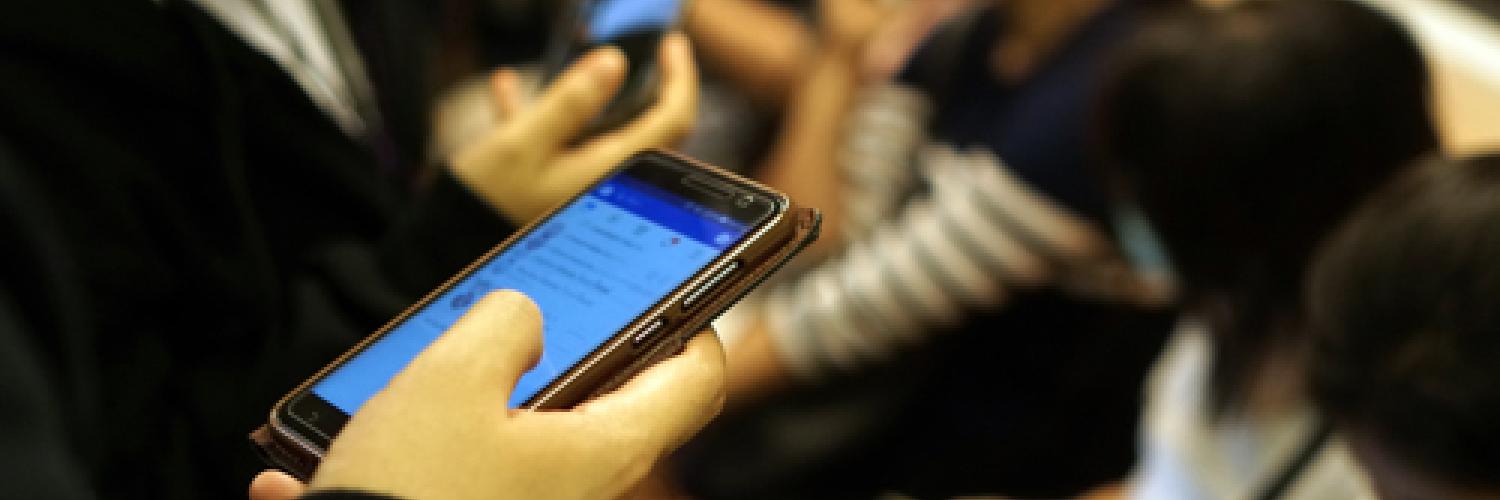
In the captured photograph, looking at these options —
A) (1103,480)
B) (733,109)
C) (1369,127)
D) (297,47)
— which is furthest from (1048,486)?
(297,47)

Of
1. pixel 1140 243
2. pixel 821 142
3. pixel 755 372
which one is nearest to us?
pixel 1140 243

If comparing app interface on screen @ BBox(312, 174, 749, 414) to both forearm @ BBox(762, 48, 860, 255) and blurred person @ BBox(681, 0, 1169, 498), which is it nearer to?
blurred person @ BBox(681, 0, 1169, 498)

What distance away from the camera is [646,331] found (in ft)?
1.36

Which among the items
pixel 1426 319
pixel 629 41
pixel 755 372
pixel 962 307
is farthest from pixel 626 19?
pixel 755 372

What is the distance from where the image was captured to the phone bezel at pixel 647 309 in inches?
16.0

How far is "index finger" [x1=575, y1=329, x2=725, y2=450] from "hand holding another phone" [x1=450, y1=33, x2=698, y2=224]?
0.16m

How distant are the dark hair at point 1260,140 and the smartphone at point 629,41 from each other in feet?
1.27

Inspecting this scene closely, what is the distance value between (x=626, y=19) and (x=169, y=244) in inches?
9.2

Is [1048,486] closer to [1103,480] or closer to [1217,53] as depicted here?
[1103,480]

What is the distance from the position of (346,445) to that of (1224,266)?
659 millimetres

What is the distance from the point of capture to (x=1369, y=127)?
2.55 ft

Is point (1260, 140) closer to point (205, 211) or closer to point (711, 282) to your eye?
point (711, 282)

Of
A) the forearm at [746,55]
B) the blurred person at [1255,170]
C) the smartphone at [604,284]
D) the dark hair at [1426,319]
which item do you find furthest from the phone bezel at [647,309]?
the forearm at [746,55]

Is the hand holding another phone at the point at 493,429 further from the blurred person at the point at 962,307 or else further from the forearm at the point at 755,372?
the forearm at the point at 755,372
